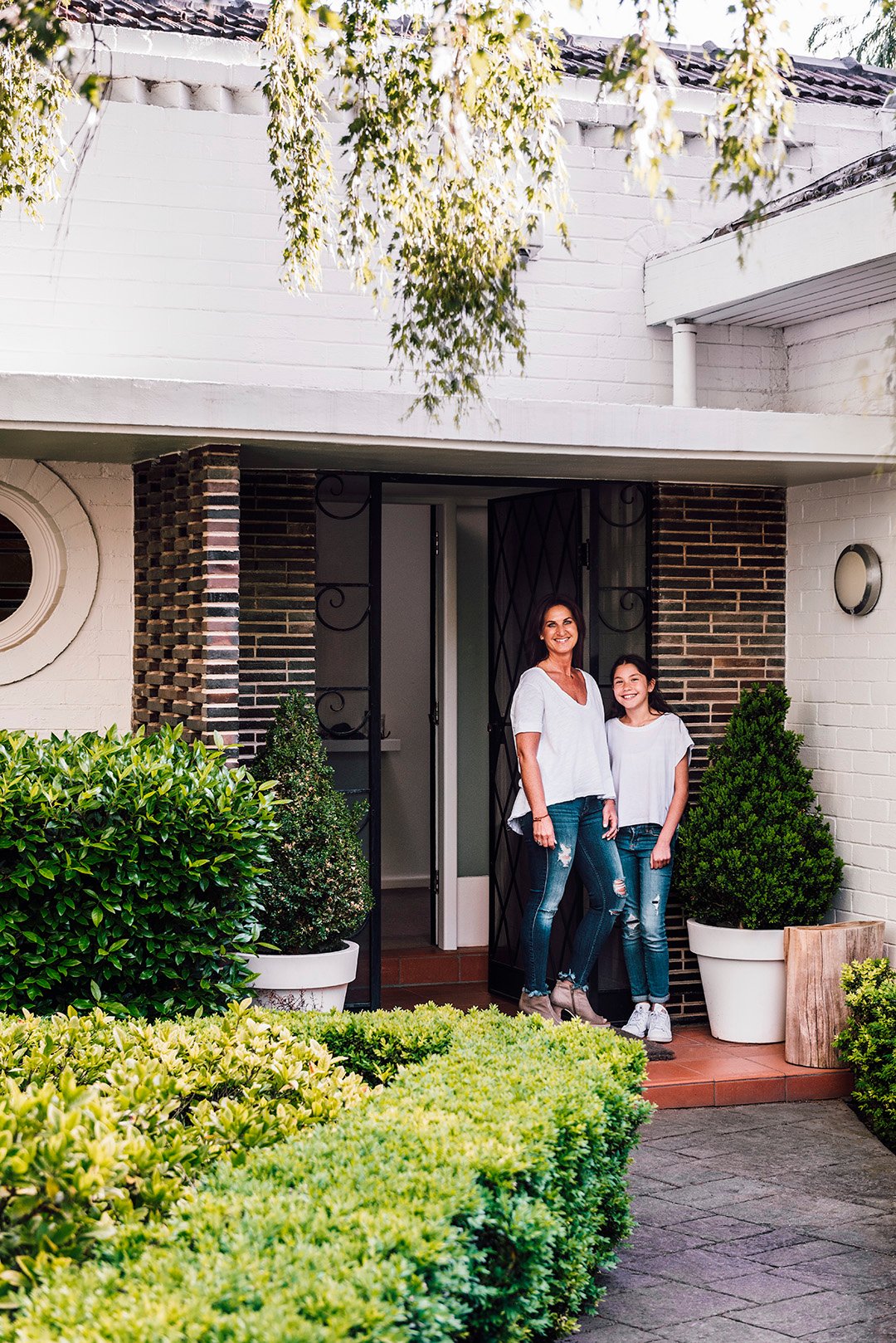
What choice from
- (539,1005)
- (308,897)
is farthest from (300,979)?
(539,1005)

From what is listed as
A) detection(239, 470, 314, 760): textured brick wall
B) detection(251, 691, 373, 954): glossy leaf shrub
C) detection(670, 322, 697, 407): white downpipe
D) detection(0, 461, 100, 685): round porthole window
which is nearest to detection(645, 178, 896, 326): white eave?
detection(670, 322, 697, 407): white downpipe

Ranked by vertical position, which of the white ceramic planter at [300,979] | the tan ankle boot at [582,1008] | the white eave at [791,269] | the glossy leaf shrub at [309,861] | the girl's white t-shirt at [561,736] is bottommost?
the tan ankle boot at [582,1008]

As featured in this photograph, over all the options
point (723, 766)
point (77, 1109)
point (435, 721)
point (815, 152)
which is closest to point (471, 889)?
point (435, 721)

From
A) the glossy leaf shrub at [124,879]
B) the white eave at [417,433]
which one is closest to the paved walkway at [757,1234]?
the glossy leaf shrub at [124,879]

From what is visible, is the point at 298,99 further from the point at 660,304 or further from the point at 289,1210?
the point at 289,1210

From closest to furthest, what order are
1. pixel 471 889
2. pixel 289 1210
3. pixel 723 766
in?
pixel 289 1210
pixel 723 766
pixel 471 889

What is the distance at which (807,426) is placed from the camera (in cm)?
669

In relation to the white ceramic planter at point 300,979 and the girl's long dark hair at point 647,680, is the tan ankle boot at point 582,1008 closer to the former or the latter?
the white ceramic planter at point 300,979

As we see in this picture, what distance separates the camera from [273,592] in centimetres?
680

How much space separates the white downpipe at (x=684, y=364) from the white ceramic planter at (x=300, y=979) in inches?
137

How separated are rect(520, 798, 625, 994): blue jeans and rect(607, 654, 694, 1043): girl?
139 millimetres

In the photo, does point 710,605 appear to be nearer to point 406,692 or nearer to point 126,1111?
point 406,692

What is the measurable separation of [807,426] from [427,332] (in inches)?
74.1

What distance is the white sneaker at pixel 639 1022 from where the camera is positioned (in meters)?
6.94
